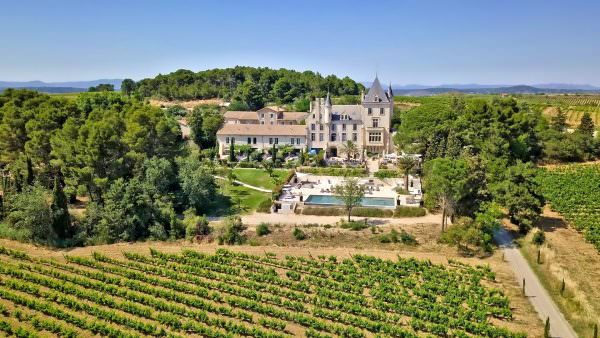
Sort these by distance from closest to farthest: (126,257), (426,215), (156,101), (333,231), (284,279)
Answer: (284,279) < (126,257) < (333,231) < (426,215) < (156,101)

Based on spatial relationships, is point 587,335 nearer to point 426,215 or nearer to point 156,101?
point 426,215

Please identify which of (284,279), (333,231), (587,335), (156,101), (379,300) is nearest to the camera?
(587,335)

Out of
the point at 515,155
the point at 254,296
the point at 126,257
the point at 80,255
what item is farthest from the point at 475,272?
the point at 515,155

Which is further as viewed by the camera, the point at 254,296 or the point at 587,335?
the point at 254,296

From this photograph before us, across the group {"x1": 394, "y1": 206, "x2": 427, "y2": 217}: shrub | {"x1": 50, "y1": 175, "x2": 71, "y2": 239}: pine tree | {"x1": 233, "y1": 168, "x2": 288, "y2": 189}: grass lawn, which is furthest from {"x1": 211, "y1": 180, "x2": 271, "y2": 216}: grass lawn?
{"x1": 394, "y1": 206, "x2": 427, "y2": 217}: shrub

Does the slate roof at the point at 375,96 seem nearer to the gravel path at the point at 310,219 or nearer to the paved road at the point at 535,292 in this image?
the gravel path at the point at 310,219

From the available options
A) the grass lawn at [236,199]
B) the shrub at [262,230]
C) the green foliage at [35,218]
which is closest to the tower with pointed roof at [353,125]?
the grass lawn at [236,199]

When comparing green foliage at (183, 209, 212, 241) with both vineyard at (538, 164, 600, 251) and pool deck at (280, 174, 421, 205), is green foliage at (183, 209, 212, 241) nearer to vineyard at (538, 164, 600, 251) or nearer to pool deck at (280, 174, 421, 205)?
pool deck at (280, 174, 421, 205)
